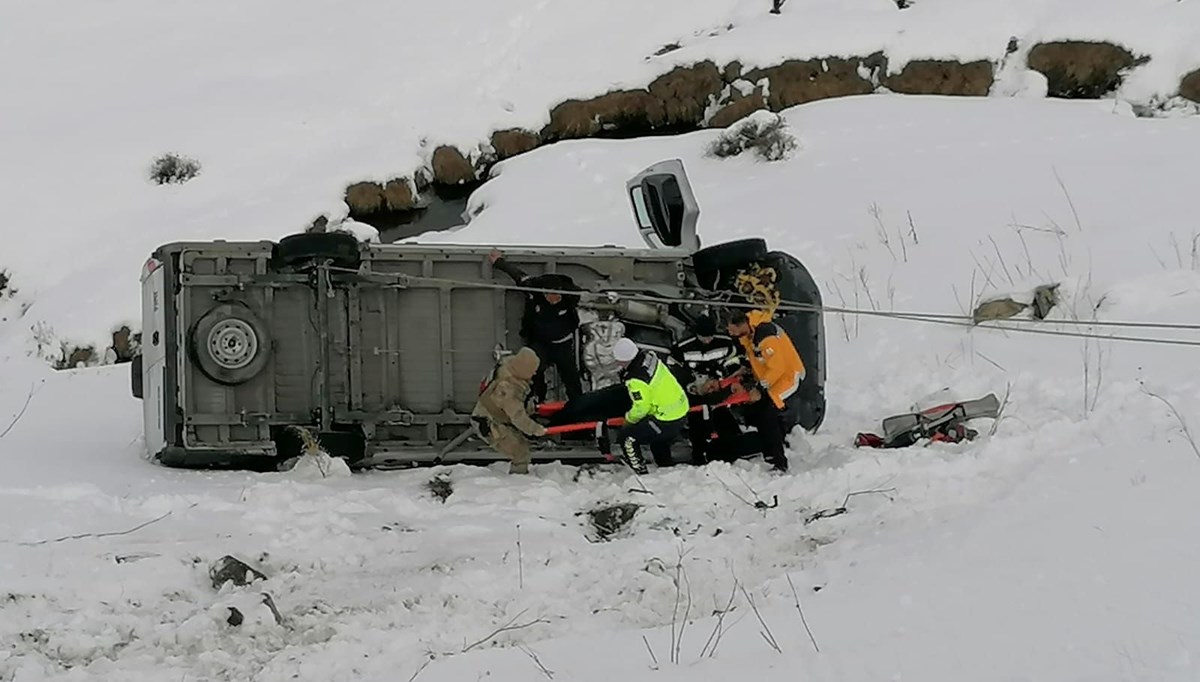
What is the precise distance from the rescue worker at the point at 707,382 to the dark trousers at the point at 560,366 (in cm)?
78

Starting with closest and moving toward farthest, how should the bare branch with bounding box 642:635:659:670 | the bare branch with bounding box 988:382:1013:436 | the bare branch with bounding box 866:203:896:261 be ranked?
the bare branch with bounding box 642:635:659:670
the bare branch with bounding box 988:382:1013:436
the bare branch with bounding box 866:203:896:261

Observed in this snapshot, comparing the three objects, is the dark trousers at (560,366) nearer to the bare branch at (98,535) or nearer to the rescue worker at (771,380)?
the rescue worker at (771,380)

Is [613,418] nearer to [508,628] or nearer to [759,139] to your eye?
[508,628]

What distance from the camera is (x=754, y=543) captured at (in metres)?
5.83

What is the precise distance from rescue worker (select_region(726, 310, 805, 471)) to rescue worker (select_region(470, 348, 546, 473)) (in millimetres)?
1606

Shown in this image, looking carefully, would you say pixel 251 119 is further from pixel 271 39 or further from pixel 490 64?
pixel 490 64

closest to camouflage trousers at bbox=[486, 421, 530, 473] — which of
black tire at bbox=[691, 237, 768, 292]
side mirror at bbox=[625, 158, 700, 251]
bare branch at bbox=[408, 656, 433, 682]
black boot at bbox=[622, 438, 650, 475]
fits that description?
black boot at bbox=[622, 438, 650, 475]

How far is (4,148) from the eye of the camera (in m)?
17.3

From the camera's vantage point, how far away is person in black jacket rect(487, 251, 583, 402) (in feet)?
26.6

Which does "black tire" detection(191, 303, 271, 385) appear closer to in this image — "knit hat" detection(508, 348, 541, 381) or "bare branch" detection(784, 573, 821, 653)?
"knit hat" detection(508, 348, 541, 381)

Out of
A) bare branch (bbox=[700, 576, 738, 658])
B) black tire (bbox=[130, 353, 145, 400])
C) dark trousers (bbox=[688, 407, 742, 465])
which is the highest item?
black tire (bbox=[130, 353, 145, 400])

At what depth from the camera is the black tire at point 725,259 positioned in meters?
8.23

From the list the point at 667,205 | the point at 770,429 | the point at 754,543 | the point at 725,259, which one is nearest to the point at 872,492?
the point at 754,543

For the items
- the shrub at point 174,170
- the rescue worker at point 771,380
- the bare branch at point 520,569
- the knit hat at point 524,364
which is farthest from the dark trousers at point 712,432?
the shrub at point 174,170
